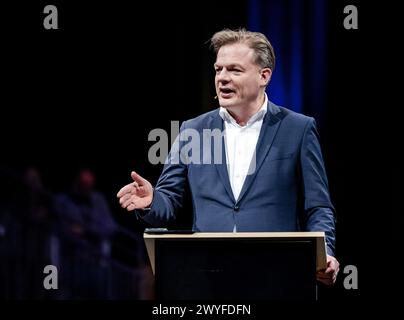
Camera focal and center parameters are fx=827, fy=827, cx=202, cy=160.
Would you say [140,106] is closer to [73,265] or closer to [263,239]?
[73,265]

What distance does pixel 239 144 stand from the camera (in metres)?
3.13

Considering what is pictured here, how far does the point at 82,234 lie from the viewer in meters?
5.71

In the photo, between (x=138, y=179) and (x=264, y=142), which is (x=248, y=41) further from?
(x=138, y=179)

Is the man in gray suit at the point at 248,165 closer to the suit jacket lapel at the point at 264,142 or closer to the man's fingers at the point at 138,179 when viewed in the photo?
the suit jacket lapel at the point at 264,142

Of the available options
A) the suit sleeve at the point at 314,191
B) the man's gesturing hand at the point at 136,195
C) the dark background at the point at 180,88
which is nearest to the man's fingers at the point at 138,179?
the man's gesturing hand at the point at 136,195

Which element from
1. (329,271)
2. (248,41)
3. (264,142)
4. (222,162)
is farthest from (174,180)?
(329,271)

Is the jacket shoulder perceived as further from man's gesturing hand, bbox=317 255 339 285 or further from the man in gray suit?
man's gesturing hand, bbox=317 255 339 285

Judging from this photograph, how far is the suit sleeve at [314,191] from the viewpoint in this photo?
296 cm

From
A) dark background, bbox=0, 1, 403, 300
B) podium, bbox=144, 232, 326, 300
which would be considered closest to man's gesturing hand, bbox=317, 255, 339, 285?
podium, bbox=144, 232, 326, 300

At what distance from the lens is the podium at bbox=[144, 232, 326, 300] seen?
245 cm

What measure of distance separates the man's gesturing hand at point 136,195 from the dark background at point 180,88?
126 cm

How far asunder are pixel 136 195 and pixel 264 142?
587 millimetres
